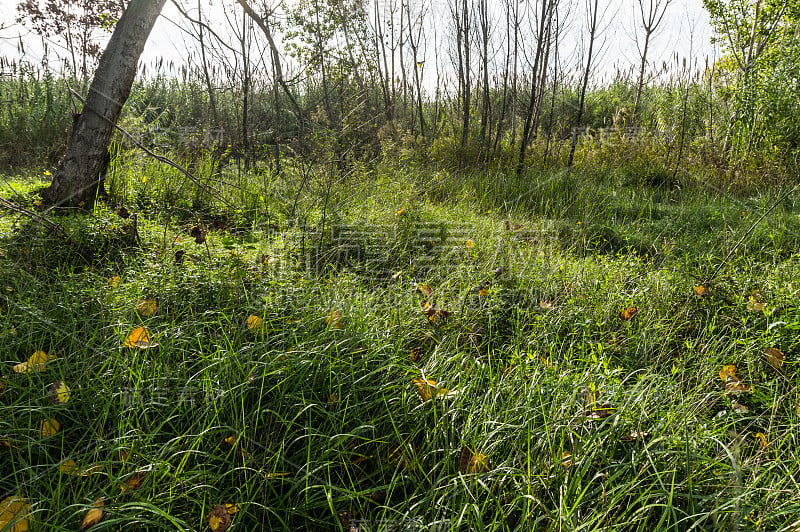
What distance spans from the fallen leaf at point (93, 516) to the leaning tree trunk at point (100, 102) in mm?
2632

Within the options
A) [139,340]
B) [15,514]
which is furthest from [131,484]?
[139,340]

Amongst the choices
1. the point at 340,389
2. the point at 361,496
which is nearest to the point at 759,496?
the point at 361,496

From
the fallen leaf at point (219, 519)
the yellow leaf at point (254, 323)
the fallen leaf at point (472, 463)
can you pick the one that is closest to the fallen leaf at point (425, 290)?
the yellow leaf at point (254, 323)

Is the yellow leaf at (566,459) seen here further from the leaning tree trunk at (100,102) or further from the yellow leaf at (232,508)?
the leaning tree trunk at (100,102)

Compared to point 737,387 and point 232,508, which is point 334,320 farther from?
point 737,387

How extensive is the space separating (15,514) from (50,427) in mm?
300

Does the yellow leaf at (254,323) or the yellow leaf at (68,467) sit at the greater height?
the yellow leaf at (254,323)

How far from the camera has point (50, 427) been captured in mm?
1196

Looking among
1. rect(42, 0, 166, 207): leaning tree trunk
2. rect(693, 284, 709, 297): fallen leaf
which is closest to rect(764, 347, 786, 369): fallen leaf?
rect(693, 284, 709, 297): fallen leaf

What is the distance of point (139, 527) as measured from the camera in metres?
0.98

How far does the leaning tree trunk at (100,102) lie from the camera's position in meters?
2.89

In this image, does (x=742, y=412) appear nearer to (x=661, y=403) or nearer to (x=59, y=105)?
(x=661, y=403)

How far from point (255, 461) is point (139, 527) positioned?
0.29 m

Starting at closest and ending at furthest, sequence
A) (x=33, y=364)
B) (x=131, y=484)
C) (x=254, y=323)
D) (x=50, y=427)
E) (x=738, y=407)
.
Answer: (x=131, y=484) < (x=50, y=427) < (x=33, y=364) < (x=738, y=407) < (x=254, y=323)
